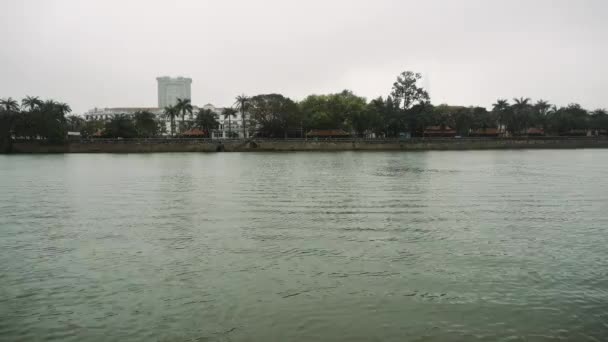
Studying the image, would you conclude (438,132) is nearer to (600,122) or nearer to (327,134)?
(327,134)

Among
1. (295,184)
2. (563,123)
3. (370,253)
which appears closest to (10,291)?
(370,253)

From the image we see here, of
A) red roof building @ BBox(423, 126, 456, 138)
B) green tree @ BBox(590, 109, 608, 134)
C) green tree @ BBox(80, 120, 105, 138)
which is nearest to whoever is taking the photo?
red roof building @ BBox(423, 126, 456, 138)

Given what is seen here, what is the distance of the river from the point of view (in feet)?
22.0

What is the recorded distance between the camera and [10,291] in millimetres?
8312

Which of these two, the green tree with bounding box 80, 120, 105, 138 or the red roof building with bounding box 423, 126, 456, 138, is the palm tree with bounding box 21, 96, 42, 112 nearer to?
the green tree with bounding box 80, 120, 105, 138

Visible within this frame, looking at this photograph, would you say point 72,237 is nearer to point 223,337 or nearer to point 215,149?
point 223,337

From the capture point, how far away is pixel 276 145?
276ft

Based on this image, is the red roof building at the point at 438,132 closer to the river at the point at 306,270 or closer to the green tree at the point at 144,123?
the green tree at the point at 144,123

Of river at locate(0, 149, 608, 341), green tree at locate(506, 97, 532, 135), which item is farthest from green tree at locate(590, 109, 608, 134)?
river at locate(0, 149, 608, 341)

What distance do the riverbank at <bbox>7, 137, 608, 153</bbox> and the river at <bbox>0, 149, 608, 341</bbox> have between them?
64.8 m

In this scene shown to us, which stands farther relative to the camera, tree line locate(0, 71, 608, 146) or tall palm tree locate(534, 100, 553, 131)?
tall palm tree locate(534, 100, 553, 131)

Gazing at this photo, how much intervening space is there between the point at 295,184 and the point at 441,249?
15287mm

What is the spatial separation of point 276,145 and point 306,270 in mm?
75364

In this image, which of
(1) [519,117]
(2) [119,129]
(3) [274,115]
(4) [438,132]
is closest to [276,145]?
(3) [274,115]
